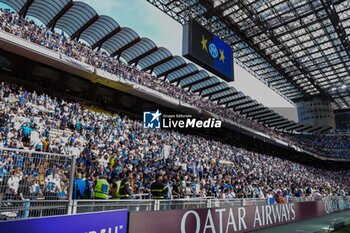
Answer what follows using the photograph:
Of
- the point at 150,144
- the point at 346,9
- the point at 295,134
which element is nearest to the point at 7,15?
the point at 150,144

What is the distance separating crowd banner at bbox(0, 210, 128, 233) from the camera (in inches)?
138

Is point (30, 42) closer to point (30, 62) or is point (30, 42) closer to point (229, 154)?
point (30, 62)

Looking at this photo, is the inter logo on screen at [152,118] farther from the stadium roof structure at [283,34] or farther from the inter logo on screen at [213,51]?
the inter logo on screen at [213,51]

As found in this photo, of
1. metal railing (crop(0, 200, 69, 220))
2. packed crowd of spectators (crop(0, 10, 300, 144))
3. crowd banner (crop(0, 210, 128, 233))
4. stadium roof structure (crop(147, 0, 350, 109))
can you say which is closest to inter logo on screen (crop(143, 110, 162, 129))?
packed crowd of spectators (crop(0, 10, 300, 144))

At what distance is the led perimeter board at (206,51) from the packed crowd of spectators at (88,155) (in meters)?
5.70

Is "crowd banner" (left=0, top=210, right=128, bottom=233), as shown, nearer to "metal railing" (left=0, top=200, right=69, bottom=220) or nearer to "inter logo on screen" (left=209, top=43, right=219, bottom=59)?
"metal railing" (left=0, top=200, right=69, bottom=220)

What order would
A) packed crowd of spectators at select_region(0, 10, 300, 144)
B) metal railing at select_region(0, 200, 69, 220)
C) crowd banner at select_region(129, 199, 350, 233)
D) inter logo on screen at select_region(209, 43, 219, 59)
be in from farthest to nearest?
packed crowd of spectators at select_region(0, 10, 300, 144), inter logo on screen at select_region(209, 43, 219, 59), crowd banner at select_region(129, 199, 350, 233), metal railing at select_region(0, 200, 69, 220)

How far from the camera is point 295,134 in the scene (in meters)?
59.0

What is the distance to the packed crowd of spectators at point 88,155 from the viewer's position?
4168mm

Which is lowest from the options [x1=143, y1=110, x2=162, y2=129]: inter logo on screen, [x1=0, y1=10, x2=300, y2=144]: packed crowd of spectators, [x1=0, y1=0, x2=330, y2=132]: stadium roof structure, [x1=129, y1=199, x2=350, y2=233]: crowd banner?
[x1=129, y1=199, x2=350, y2=233]: crowd banner

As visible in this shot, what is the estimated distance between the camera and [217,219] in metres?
7.82

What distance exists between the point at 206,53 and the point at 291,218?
29.8ft

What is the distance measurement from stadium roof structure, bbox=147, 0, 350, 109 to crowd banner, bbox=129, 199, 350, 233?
12692mm

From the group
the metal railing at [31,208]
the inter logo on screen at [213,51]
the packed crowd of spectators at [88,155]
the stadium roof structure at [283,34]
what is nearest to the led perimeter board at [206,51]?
the inter logo on screen at [213,51]
